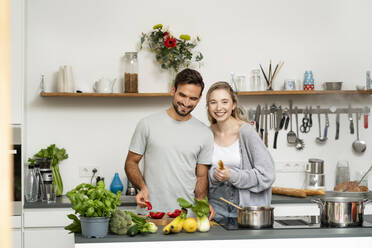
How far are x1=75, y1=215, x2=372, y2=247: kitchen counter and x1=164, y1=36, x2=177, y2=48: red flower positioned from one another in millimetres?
2043

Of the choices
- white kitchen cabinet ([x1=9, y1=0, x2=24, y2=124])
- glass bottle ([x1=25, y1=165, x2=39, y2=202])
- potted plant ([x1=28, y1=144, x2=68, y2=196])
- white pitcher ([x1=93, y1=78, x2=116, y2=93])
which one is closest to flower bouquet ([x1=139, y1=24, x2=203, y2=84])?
white pitcher ([x1=93, y1=78, x2=116, y2=93])

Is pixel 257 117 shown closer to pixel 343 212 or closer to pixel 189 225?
pixel 343 212

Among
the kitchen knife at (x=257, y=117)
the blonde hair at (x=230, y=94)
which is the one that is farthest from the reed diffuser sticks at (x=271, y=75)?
the blonde hair at (x=230, y=94)

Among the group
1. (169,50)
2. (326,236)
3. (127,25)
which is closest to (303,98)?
(169,50)

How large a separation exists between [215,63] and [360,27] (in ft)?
4.56

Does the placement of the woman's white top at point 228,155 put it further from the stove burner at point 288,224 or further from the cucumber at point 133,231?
the cucumber at point 133,231

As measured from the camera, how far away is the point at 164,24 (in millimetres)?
4305

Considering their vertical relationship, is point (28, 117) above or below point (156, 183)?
above

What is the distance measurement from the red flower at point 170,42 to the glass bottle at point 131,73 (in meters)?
0.28

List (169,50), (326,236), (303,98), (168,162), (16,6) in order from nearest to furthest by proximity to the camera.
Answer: (326,236)
(168,162)
(16,6)
(169,50)
(303,98)

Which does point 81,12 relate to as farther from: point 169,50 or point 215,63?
point 215,63

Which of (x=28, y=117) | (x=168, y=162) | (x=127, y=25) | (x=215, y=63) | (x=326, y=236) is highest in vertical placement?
(x=127, y=25)

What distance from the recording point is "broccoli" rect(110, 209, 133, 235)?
2.28 metres

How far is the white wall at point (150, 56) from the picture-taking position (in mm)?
4195
